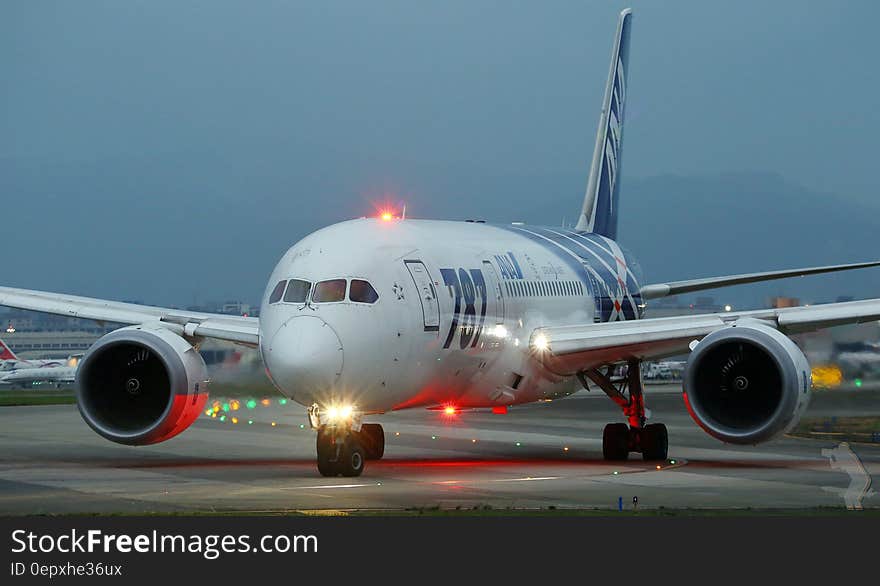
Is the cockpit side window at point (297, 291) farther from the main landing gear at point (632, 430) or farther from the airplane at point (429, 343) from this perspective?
the main landing gear at point (632, 430)

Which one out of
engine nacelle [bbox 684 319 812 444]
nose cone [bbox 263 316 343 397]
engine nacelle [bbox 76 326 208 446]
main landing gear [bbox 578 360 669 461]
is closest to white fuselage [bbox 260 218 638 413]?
nose cone [bbox 263 316 343 397]

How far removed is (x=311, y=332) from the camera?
2145 centimetres

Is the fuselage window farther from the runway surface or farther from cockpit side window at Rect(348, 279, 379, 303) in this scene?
the runway surface

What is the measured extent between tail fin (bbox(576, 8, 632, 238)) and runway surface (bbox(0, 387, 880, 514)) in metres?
4.66

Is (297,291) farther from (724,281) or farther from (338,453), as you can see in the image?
(724,281)

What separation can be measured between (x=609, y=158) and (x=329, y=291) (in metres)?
16.2

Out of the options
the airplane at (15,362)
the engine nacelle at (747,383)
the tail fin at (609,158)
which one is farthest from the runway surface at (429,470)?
the airplane at (15,362)

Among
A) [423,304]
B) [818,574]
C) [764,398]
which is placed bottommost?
[818,574]

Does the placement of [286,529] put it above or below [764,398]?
below

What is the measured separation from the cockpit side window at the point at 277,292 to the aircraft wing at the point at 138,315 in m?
3.41

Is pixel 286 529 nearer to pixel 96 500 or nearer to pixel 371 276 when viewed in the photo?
pixel 96 500

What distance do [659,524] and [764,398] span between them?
29.9ft

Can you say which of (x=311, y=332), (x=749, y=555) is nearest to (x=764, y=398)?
(x=311, y=332)

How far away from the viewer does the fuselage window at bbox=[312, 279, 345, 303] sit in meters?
22.1
